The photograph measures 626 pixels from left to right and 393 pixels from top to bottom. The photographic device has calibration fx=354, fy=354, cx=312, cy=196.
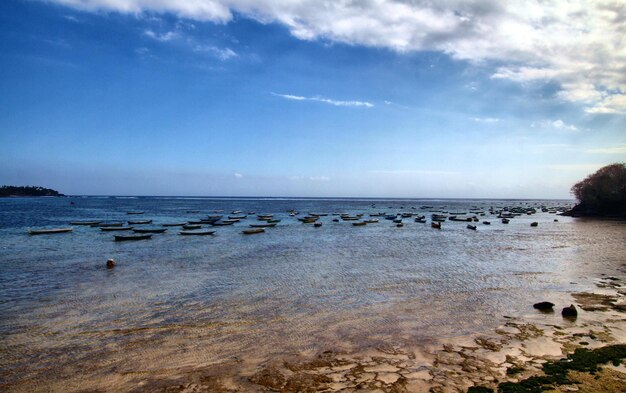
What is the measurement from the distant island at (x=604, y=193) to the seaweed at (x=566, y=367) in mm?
77266

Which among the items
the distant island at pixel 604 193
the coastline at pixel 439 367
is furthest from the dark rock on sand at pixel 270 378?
the distant island at pixel 604 193

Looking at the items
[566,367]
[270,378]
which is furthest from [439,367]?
[270,378]

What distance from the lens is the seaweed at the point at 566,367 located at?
727cm

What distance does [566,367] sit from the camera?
26.7 feet

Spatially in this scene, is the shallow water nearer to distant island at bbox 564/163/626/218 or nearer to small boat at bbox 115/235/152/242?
small boat at bbox 115/235/152/242

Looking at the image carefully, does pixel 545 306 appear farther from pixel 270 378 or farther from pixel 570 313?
pixel 270 378

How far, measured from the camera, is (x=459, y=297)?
15.5m

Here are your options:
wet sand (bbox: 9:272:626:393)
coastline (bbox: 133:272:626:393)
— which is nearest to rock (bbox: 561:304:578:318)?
coastline (bbox: 133:272:626:393)

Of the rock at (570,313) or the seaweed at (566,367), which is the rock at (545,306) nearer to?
the rock at (570,313)

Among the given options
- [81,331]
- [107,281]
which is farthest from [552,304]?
[107,281]

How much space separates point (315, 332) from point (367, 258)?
15249 mm

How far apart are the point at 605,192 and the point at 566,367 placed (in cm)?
8148

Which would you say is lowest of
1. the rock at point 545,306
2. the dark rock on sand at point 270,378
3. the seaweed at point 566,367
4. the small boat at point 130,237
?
the small boat at point 130,237

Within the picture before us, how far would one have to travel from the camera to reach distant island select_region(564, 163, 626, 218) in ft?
225
